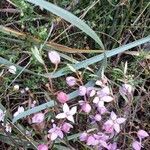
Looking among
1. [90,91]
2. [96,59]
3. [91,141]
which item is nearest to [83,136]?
[91,141]

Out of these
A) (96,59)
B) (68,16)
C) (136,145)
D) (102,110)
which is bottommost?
(136,145)

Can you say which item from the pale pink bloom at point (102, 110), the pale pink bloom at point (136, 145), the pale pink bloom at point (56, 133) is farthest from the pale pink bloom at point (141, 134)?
the pale pink bloom at point (56, 133)

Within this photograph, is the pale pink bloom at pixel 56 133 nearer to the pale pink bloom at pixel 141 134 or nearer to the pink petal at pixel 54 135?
the pink petal at pixel 54 135

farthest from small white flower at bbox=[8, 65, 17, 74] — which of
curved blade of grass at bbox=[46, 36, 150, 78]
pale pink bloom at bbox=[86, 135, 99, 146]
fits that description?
pale pink bloom at bbox=[86, 135, 99, 146]

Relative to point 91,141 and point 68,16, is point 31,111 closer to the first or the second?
point 91,141

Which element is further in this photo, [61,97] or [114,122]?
[114,122]

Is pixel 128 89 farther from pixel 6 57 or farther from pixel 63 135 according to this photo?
pixel 6 57

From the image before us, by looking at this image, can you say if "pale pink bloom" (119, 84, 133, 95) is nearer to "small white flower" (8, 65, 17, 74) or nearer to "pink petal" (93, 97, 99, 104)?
"pink petal" (93, 97, 99, 104)

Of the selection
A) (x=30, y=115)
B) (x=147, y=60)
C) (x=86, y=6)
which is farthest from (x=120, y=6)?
(x=30, y=115)

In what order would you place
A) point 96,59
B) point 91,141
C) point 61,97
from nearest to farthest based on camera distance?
point 61,97, point 91,141, point 96,59

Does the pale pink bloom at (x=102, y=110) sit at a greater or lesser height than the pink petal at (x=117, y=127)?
greater

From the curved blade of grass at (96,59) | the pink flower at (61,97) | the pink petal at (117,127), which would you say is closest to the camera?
the pink flower at (61,97)
